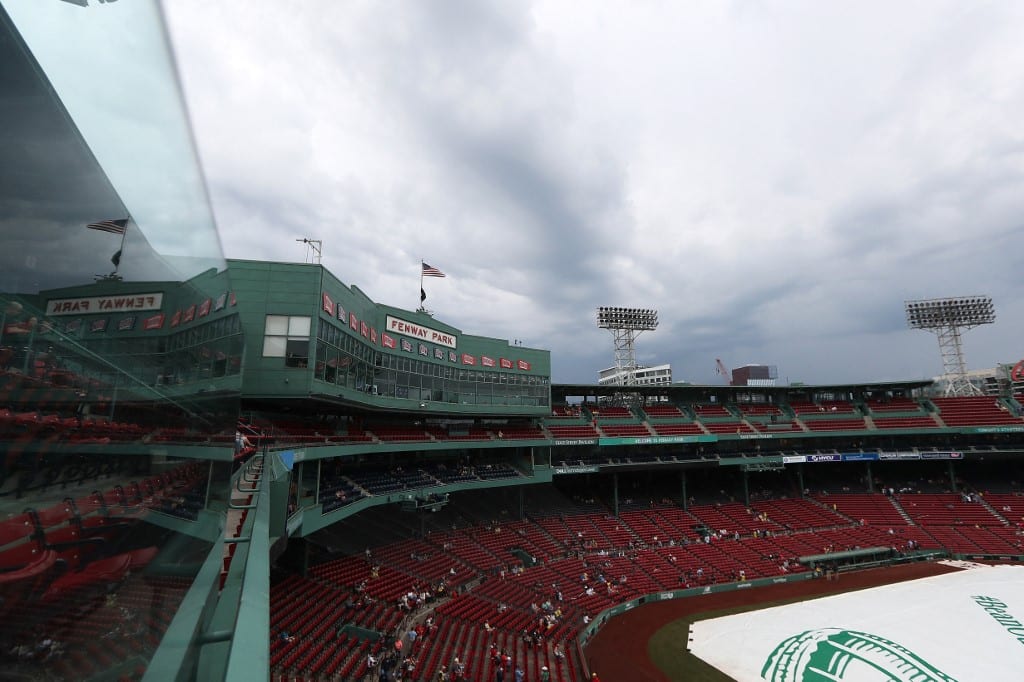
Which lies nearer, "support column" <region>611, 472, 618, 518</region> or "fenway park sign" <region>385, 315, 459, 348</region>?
"fenway park sign" <region>385, 315, 459, 348</region>

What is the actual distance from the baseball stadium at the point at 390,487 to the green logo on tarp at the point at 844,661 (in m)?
0.20

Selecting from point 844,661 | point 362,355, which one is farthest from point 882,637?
point 362,355

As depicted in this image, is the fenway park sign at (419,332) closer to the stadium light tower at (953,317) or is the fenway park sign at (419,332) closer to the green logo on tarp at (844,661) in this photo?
the green logo on tarp at (844,661)

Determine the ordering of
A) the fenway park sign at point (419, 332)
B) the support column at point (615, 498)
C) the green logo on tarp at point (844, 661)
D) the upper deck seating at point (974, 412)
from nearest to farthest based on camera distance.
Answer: the green logo on tarp at point (844, 661) → the fenway park sign at point (419, 332) → the support column at point (615, 498) → the upper deck seating at point (974, 412)

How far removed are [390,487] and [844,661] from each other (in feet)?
87.5

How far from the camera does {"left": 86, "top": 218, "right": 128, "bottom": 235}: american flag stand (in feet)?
5.93

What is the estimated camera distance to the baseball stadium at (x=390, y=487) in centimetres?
158

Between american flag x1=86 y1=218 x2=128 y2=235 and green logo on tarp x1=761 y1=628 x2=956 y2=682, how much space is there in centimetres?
3153

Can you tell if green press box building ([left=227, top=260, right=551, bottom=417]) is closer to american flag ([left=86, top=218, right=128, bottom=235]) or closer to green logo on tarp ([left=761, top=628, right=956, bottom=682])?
american flag ([left=86, top=218, right=128, bottom=235])

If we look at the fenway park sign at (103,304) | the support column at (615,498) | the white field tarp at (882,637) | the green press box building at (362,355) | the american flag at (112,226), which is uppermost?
Result: the green press box building at (362,355)

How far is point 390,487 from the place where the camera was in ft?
110

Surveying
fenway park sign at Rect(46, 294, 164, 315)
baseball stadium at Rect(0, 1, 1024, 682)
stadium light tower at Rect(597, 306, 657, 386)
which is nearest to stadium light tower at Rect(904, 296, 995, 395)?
baseball stadium at Rect(0, 1, 1024, 682)

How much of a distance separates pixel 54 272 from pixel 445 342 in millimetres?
39961

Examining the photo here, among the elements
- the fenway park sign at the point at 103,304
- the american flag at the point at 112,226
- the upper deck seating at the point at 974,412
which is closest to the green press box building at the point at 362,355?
the fenway park sign at the point at 103,304
